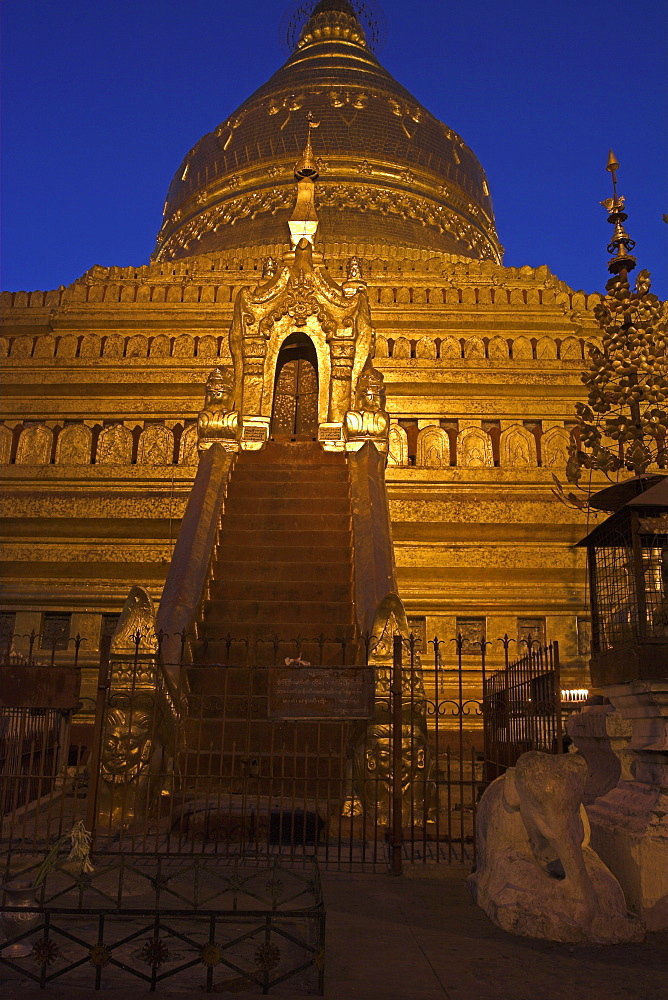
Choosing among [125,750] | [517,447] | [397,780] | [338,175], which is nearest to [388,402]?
[517,447]

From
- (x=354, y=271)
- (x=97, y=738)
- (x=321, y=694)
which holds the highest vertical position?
(x=354, y=271)

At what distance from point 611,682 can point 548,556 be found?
890cm

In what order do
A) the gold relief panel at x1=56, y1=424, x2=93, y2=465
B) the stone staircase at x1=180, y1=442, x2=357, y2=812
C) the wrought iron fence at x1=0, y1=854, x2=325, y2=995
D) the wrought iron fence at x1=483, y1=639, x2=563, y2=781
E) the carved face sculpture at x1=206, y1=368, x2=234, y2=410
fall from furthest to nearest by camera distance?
the gold relief panel at x1=56, y1=424, x2=93, y2=465 < the carved face sculpture at x1=206, y1=368, x2=234, y2=410 < the stone staircase at x1=180, y1=442, x2=357, y2=812 < the wrought iron fence at x1=483, y1=639, x2=563, y2=781 < the wrought iron fence at x1=0, y1=854, x2=325, y2=995

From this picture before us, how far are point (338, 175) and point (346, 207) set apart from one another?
78.7 inches

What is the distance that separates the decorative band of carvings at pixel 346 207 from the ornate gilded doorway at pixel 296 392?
1196cm

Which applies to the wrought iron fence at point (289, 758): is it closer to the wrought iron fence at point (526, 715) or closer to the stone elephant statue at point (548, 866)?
the wrought iron fence at point (526, 715)

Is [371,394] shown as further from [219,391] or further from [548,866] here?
[548,866]

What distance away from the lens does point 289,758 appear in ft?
29.6

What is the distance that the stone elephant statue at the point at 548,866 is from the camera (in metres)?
4.96

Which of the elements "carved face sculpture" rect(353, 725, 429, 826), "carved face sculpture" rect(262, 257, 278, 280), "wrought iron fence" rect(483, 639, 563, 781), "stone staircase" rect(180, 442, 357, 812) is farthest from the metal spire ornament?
"carved face sculpture" rect(262, 257, 278, 280)

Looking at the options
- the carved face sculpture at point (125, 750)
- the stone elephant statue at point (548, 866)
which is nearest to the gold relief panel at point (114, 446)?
the carved face sculpture at point (125, 750)

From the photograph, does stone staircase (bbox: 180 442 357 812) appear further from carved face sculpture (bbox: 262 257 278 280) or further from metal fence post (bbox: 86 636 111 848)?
carved face sculpture (bbox: 262 257 278 280)

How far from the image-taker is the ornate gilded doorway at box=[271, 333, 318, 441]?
1667 cm

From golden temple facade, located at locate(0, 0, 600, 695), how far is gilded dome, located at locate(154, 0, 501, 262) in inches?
4.5
